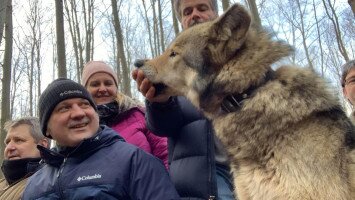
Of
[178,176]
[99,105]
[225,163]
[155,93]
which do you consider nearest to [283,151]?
[225,163]

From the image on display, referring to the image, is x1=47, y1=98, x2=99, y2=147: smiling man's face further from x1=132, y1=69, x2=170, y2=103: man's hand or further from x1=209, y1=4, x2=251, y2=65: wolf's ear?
x1=209, y1=4, x2=251, y2=65: wolf's ear

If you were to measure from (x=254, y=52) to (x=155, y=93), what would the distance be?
0.85m

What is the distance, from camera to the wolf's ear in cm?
283

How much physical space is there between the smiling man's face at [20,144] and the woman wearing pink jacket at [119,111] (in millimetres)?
865

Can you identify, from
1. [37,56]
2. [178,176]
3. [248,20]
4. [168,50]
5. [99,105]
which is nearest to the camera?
[248,20]

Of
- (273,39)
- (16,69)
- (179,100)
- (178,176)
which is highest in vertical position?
(16,69)

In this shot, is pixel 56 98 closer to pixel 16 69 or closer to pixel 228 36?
pixel 228 36

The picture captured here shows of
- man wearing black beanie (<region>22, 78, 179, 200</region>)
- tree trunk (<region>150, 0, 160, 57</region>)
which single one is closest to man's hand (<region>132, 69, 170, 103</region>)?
man wearing black beanie (<region>22, 78, 179, 200</region>)

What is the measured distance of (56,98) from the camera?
3.50 m

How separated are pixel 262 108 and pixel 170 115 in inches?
33.0

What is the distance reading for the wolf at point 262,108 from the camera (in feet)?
7.92

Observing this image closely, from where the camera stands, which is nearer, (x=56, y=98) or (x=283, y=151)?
(x=283, y=151)

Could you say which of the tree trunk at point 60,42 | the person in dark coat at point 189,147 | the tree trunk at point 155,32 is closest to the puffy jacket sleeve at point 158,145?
the person in dark coat at point 189,147

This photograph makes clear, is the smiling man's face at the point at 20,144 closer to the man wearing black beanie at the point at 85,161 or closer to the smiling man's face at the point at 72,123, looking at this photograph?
the man wearing black beanie at the point at 85,161
